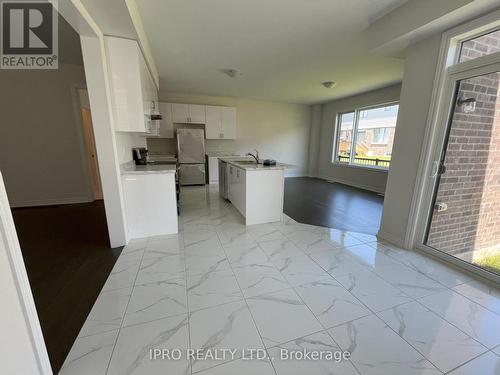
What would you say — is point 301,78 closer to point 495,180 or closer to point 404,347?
point 495,180

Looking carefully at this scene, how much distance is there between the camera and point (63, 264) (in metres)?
2.12

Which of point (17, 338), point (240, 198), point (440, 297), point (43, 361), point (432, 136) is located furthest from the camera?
point (240, 198)

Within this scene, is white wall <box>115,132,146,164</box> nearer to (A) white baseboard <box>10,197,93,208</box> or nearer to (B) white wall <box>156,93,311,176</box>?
(A) white baseboard <box>10,197,93,208</box>

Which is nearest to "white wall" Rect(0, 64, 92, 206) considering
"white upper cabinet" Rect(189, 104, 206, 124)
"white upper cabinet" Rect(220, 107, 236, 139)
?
"white upper cabinet" Rect(189, 104, 206, 124)

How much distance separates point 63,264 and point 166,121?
4.21 metres

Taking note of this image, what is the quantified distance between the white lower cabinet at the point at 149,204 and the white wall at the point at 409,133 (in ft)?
9.11

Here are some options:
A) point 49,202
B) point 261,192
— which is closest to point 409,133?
point 261,192

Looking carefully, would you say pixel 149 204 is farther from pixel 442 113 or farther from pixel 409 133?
pixel 442 113

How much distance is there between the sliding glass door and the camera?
6.56 ft

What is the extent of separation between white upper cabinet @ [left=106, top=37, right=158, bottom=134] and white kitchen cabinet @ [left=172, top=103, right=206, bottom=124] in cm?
316

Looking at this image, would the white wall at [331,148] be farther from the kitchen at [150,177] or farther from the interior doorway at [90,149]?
the interior doorway at [90,149]

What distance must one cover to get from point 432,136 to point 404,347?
6.61ft

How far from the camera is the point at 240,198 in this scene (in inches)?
133

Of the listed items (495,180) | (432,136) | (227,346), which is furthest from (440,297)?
(227,346)
